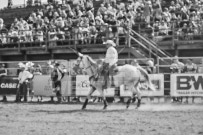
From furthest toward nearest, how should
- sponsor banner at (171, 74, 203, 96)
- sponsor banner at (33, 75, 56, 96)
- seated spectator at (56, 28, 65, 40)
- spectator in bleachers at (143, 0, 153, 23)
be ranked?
seated spectator at (56, 28, 65, 40)
spectator in bleachers at (143, 0, 153, 23)
sponsor banner at (33, 75, 56, 96)
sponsor banner at (171, 74, 203, 96)

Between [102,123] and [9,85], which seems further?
[9,85]

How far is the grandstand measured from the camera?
25.8 m

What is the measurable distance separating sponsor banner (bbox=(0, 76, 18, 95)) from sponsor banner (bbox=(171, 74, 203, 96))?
28.3 feet

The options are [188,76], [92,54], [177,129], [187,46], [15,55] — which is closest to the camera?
[177,129]

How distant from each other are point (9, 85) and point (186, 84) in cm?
950

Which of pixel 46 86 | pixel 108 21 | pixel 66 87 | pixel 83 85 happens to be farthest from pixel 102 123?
pixel 108 21

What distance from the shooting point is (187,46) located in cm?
2631

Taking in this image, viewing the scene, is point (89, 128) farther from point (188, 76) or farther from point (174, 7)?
point (174, 7)

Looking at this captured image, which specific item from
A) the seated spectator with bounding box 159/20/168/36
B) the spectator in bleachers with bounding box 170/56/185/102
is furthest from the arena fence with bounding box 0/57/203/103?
the seated spectator with bounding box 159/20/168/36

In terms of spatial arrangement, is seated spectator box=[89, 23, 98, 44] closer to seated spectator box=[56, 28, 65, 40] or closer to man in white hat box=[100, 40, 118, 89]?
seated spectator box=[56, 28, 65, 40]

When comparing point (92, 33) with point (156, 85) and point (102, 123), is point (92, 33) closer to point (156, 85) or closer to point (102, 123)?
point (156, 85)

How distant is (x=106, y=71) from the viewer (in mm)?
18875

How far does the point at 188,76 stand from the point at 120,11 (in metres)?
7.65

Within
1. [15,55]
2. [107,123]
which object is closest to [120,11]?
[15,55]
